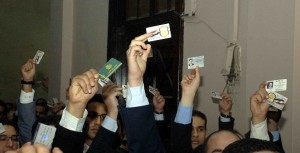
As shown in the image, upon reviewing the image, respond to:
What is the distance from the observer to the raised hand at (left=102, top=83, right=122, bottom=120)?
8.72 ft

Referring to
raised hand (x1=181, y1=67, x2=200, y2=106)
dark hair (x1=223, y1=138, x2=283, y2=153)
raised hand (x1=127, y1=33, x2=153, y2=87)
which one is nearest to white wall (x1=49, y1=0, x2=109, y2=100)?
raised hand (x1=181, y1=67, x2=200, y2=106)

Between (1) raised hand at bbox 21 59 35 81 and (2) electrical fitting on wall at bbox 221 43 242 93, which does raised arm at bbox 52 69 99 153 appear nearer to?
(1) raised hand at bbox 21 59 35 81

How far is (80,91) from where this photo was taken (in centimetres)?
178

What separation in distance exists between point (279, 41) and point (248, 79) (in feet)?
1.61

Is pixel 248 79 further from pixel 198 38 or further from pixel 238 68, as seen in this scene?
pixel 198 38

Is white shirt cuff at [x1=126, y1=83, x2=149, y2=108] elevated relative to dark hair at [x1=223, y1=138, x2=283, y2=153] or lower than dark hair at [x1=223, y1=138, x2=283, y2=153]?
elevated

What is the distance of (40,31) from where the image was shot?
987 cm

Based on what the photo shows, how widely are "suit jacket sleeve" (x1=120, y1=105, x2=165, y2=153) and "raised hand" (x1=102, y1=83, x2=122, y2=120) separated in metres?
0.73

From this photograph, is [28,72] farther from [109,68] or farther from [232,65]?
[232,65]

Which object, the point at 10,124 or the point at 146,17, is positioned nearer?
the point at 10,124

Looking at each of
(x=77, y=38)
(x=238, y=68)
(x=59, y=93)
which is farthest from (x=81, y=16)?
(x=238, y=68)

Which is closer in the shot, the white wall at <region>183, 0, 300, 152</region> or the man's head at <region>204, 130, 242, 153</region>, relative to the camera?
the man's head at <region>204, 130, 242, 153</region>

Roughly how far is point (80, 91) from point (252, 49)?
2.64m

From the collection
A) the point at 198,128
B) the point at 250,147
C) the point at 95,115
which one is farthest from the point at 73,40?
the point at 250,147
